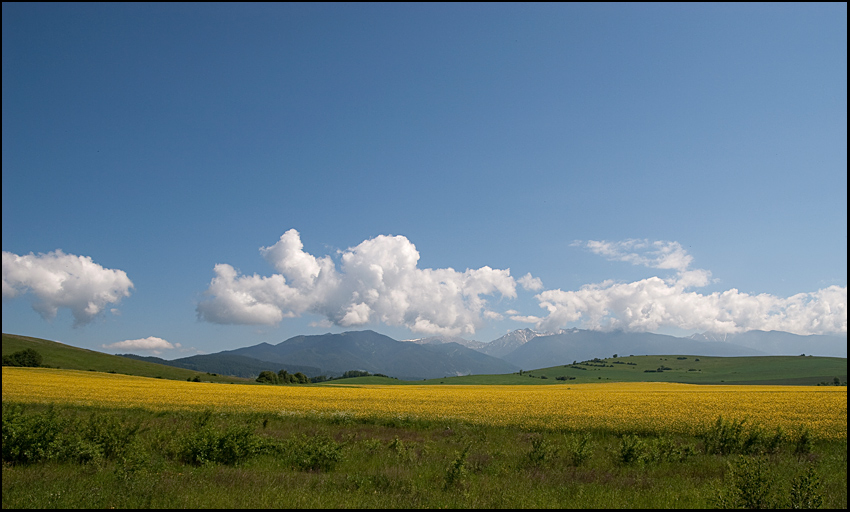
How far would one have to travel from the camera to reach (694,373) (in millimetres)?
132125

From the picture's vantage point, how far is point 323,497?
29.5ft

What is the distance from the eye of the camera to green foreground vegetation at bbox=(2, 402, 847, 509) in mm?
8797

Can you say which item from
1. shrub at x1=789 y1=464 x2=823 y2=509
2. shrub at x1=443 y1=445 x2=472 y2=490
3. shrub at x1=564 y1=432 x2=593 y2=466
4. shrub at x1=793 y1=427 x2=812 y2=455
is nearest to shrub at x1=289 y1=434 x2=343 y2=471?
shrub at x1=443 y1=445 x2=472 y2=490

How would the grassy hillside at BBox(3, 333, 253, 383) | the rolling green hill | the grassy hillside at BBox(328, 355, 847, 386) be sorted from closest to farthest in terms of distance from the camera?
the grassy hillside at BBox(3, 333, 253, 383), the rolling green hill, the grassy hillside at BBox(328, 355, 847, 386)

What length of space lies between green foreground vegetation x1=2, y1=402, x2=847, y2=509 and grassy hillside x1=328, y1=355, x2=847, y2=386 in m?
99.6

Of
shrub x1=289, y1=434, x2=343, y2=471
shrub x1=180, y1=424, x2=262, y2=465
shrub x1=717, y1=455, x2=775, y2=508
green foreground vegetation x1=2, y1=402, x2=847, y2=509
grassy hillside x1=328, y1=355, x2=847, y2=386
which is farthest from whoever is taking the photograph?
grassy hillside x1=328, y1=355, x2=847, y2=386

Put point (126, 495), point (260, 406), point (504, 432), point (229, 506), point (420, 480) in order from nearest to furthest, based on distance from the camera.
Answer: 1. point (229, 506)
2. point (126, 495)
3. point (420, 480)
4. point (504, 432)
5. point (260, 406)

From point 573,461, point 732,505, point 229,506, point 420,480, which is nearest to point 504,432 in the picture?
point 573,461

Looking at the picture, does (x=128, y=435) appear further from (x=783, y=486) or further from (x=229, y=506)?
(x=783, y=486)

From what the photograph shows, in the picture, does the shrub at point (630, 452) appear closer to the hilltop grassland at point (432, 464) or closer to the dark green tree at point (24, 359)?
the hilltop grassland at point (432, 464)

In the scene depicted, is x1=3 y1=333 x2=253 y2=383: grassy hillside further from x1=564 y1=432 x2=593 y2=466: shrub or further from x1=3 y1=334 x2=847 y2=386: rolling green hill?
x1=564 y1=432 x2=593 y2=466: shrub

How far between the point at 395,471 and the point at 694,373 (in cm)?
15115

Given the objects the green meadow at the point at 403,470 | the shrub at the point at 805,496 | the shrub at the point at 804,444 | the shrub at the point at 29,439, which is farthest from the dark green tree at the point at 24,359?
the shrub at the point at 804,444

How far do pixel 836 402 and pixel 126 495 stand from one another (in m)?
35.9
